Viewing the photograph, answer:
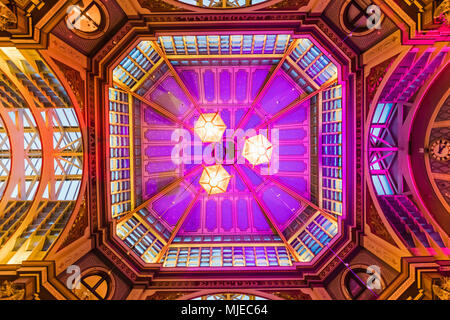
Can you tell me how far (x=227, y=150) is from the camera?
15.1 metres

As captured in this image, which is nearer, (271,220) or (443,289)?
(443,289)

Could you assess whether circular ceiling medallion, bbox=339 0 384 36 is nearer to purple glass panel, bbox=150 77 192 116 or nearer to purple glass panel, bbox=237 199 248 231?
purple glass panel, bbox=150 77 192 116

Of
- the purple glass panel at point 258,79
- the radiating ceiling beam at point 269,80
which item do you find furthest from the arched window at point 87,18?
the purple glass panel at point 258,79

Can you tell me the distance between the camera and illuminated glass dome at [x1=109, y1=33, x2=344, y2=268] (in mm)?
12312

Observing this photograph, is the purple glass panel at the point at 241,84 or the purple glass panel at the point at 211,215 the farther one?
the purple glass panel at the point at 211,215

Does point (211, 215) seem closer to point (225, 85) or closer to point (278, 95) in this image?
point (225, 85)

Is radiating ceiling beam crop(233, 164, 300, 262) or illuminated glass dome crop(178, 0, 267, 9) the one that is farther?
radiating ceiling beam crop(233, 164, 300, 262)

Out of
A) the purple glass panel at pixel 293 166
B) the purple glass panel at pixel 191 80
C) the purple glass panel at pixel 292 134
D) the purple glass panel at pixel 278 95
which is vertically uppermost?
the purple glass panel at pixel 191 80

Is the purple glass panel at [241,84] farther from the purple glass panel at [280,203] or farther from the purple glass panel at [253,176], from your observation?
the purple glass panel at [280,203]

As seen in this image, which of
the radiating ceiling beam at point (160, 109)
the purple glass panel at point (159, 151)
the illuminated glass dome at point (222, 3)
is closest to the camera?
the illuminated glass dome at point (222, 3)

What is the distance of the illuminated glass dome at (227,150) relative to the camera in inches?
485

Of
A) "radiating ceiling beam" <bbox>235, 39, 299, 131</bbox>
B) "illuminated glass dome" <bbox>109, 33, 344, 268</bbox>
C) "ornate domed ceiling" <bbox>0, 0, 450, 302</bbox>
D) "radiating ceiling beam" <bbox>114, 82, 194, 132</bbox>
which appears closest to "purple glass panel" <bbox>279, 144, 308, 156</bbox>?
"illuminated glass dome" <bbox>109, 33, 344, 268</bbox>

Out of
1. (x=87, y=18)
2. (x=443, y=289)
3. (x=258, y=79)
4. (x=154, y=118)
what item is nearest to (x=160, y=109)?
(x=154, y=118)

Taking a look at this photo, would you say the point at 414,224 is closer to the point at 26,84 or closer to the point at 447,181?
the point at 447,181
